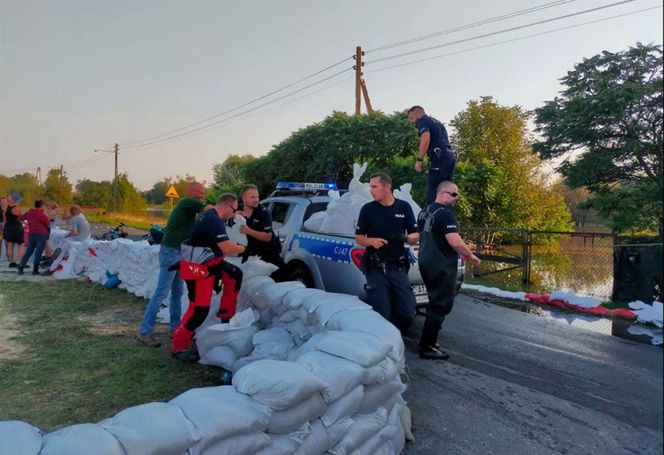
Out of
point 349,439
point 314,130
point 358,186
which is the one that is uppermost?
point 314,130

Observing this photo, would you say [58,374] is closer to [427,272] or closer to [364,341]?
[364,341]

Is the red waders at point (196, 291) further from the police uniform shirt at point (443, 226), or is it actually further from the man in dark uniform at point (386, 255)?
the police uniform shirt at point (443, 226)

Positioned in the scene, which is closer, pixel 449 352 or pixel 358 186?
pixel 449 352

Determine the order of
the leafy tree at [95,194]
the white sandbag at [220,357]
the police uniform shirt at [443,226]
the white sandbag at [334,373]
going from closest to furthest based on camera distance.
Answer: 1. the white sandbag at [334,373]
2. the white sandbag at [220,357]
3. the police uniform shirt at [443,226]
4. the leafy tree at [95,194]

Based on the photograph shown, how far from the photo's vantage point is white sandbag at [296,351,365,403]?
7.53 ft

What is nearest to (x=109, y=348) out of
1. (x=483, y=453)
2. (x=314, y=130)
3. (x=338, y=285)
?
(x=338, y=285)

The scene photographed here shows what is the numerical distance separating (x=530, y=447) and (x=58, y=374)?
3.81 meters

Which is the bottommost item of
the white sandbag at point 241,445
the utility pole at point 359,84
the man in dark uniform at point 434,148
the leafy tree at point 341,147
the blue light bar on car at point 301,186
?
the white sandbag at point 241,445

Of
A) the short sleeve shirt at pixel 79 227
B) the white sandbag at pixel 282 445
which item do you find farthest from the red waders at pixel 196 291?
the short sleeve shirt at pixel 79 227

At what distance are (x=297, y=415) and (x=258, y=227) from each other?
330 cm

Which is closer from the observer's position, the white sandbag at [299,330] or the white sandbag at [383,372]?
the white sandbag at [383,372]

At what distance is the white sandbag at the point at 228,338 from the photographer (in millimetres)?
3975

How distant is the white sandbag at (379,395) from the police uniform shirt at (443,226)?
174 centimetres

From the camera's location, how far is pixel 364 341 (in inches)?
104
